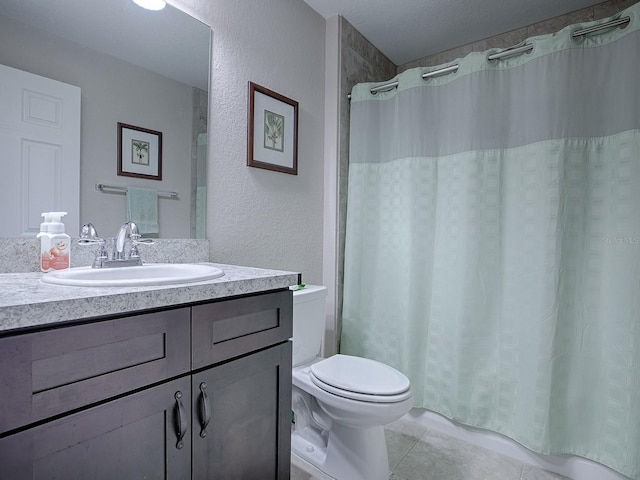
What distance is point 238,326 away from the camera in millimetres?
953

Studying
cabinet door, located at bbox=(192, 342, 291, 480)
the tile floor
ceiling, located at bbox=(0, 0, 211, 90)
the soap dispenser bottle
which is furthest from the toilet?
ceiling, located at bbox=(0, 0, 211, 90)

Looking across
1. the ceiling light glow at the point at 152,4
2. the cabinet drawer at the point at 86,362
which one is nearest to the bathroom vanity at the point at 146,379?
the cabinet drawer at the point at 86,362

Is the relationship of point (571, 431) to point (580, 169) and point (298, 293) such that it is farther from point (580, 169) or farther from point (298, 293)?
point (298, 293)

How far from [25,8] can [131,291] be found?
1008mm

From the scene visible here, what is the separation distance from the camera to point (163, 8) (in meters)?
1.36

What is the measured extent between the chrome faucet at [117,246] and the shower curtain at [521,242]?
1319 mm

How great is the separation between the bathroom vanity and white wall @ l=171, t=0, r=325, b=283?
67cm

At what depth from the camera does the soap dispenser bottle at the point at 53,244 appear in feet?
3.42

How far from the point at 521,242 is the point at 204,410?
1504mm

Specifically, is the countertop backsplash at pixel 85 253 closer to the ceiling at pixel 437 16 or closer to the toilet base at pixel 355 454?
the toilet base at pixel 355 454

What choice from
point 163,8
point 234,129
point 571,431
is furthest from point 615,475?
point 163,8

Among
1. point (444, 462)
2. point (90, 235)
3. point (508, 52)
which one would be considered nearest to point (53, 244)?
point (90, 235)

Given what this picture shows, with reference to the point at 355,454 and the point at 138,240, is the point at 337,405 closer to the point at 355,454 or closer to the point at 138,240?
the point at 355,454

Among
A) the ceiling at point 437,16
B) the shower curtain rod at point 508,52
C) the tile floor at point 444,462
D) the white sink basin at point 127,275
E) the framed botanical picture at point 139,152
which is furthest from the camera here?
the ceiling at point 437,16
